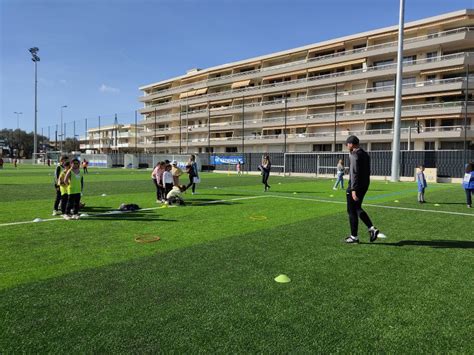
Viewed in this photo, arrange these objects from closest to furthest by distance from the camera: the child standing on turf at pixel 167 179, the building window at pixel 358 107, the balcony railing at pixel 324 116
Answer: the child standing on turf at pixel 167 179, the balcony railing at pixel 324 116, the building window at pixel 358 107

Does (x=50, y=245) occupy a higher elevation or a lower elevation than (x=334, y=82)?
lower

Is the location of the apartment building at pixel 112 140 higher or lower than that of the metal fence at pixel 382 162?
higher

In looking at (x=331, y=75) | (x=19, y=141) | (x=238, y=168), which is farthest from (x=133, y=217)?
(x=19, y=141)

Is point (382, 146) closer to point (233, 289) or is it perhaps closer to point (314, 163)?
point (314, 163)

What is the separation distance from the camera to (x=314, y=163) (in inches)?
1657

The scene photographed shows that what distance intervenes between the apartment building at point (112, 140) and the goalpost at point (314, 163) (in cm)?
5503

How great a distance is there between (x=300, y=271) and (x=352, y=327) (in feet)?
6.04

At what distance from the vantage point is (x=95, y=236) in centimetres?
813

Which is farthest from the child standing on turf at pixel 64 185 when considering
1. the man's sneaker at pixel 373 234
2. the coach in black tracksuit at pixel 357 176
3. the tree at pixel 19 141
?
the tree at pixel 19 141

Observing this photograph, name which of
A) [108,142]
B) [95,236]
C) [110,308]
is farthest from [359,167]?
[108,142]

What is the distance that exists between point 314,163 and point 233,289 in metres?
38.4

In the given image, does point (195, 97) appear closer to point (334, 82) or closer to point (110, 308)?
point (334, 82)

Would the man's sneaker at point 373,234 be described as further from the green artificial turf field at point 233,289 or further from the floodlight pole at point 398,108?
the floodlight pole at point 398,108

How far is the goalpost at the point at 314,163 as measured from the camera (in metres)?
39.6
